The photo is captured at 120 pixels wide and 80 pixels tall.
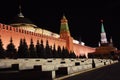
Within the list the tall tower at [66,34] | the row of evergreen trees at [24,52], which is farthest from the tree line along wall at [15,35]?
the tall tower at [66,34]

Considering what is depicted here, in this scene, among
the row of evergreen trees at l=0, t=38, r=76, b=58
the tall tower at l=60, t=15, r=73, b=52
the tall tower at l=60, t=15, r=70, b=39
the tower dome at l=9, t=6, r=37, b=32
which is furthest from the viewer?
the tall tower at l=60, t=15, r=70, b=39

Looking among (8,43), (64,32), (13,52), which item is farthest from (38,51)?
(64,32)

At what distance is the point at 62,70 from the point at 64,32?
168 feet

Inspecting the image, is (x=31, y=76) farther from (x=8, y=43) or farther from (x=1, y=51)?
(x=8, y=43)

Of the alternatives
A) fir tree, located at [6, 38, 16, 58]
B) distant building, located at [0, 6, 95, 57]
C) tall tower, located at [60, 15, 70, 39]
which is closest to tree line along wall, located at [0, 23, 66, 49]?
distant building, located at [0, 6, 95, 57]

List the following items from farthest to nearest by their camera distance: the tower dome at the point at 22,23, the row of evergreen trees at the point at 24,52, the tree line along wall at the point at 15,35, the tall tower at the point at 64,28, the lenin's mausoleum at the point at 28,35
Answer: the tall tower at the point at 64,28 → the tower dome at the point at 22,23 → the lenin's mausoleum at the point at 28,35 → the tree line along wall at the point at 15,35 → the row of evergreen trees at the point at 24,52

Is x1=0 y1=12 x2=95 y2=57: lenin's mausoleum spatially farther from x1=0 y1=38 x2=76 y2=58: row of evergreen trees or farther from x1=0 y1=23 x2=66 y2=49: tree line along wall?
x1=0 y1=38 x2=76 y2=58: row of evergreen trees

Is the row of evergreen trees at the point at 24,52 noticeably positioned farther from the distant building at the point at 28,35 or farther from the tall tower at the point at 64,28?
the tall tower at the point at 64,28

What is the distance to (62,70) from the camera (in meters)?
9.34

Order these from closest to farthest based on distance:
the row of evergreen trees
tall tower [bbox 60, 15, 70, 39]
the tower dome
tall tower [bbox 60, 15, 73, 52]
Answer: the row of evergreen trees < tall tower [bbox 60, 15, 73, 52] < the tower dome < tall tower [bbox 60, 15, 70, 39]

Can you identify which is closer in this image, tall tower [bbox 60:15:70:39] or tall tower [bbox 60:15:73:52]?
tall tower [bbox 60:15:73:52]

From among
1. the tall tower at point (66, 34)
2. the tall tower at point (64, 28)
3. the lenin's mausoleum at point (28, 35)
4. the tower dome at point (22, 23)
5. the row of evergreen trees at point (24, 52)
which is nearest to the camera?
the row of evergreen trees at point (24, 52)

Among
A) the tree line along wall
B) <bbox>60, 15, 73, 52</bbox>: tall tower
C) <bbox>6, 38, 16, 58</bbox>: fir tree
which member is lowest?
<bbox>6, 38, 16, 58</bbox>: fir tree

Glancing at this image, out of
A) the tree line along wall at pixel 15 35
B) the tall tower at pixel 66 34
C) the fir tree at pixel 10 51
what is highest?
the tall tower at pixel 66 34
